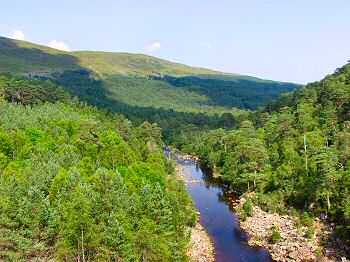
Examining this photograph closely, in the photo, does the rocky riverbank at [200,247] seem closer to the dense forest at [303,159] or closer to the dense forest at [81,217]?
the dense forest at [81,217]

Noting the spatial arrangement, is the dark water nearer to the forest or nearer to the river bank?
the river bank

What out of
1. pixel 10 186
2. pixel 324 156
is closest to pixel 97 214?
pixel 10 186

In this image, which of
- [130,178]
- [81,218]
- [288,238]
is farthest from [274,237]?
[81,218]

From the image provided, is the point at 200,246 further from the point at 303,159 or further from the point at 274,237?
the point at 303,159

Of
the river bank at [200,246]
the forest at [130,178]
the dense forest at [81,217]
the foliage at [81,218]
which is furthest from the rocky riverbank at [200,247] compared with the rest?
the foliage at [81,218]

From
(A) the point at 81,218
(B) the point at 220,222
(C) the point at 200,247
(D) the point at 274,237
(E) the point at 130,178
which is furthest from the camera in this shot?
(B) the point at 220,222

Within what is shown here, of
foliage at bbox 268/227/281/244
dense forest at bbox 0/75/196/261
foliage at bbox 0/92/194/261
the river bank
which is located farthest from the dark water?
foliage at bbox 0/92/194/261
